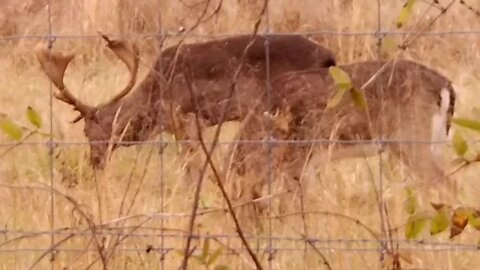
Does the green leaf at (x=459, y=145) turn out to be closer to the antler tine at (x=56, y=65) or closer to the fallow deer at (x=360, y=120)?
the antler tine at (x=56, y=65)

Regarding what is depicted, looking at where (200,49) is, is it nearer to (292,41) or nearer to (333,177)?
(292,41)

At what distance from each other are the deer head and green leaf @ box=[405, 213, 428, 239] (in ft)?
4.17

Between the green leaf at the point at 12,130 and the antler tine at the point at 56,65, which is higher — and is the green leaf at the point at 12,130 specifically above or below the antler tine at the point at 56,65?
below

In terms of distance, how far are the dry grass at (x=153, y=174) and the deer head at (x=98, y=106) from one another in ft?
0.38

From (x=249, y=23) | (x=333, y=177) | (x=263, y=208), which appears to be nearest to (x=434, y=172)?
(x=333, y=177)

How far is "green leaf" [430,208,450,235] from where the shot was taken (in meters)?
3.26

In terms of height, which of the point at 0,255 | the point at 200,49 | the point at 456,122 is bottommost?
the point at 0,255

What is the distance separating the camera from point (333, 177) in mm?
7484

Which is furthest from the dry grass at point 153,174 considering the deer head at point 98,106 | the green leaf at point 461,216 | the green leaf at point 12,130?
the green leaf at point 12,130

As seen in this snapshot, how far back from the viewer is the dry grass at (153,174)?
565 cm

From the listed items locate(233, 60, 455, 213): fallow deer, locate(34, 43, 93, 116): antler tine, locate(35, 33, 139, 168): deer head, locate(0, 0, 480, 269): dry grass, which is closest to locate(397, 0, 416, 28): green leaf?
locate(0, 0, 480, 269): dry grass

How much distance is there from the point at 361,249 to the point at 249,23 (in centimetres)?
635

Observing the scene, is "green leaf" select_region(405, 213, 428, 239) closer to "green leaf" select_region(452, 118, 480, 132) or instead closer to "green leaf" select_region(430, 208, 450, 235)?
"green leaf" select_region(430, 208, 450, 235)

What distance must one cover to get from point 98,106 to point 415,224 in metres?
4.54
